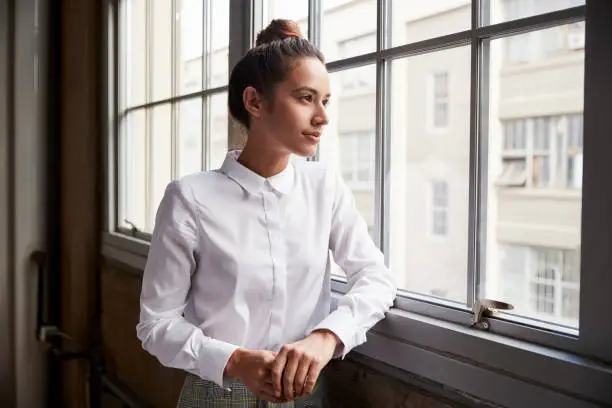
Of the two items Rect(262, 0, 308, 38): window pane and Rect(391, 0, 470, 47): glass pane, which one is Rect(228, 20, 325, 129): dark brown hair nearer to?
Rect(391, 0, 470, 47): glass pane

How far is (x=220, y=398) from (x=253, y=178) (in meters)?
0.39

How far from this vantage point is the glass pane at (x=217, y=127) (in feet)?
6.15

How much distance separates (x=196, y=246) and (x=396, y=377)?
435 millimetres

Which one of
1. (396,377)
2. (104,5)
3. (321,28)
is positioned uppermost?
(104,5)

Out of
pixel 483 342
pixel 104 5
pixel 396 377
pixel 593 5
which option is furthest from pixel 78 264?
pixel 593 5

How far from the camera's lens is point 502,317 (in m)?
1.03

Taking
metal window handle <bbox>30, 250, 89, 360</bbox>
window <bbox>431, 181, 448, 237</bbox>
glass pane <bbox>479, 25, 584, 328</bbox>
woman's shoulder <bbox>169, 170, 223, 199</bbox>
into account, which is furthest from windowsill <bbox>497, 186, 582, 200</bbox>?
metal window handle <bbox>30, 250, 89, 360</bbox>

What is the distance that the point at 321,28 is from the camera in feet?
4.75

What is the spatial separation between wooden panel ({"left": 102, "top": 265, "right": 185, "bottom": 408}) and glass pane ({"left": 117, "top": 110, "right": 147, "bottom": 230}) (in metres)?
0.22

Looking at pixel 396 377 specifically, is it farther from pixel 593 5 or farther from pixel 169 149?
pixel 169 149

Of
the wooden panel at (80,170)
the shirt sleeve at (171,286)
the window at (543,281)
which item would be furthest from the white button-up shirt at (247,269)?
the wooden panel at (80,170)

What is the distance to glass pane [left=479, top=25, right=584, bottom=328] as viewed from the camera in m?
0.94

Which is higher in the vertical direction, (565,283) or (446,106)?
(446,106)

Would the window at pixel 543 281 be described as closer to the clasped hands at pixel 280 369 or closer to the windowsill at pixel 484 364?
the windowsill at pixel 484 364
